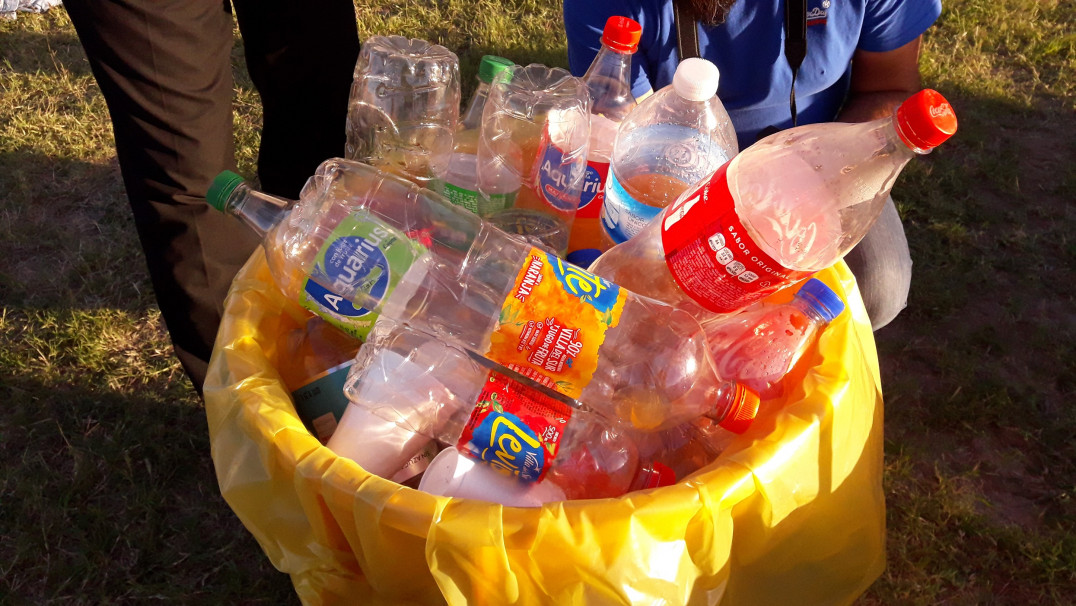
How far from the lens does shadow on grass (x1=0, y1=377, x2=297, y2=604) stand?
6.64 feet

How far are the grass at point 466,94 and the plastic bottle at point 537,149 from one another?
49.3 inches

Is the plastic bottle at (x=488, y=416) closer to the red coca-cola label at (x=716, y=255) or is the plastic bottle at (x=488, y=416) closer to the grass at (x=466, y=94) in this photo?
the red coca-cola label at (x=716, y=255)

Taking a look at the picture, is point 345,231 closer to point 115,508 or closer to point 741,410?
point 741,410

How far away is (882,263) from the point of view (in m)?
1.84

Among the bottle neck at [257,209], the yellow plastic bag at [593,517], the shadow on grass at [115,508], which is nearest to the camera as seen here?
the yellow plastic bag at [593,517]

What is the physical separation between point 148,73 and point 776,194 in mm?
1339

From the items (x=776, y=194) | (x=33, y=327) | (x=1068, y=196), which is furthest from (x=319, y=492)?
(x=1068, y=196)

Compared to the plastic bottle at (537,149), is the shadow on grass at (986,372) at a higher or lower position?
lower

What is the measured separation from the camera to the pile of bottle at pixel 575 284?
1134mm

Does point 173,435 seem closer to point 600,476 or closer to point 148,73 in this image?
point 148,73

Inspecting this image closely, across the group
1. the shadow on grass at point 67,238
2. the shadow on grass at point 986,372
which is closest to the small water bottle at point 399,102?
the shadow on grass at point 67,238

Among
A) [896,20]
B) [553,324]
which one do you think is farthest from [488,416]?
[896,20]

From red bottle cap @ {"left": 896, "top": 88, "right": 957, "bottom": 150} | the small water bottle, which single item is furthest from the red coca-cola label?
the small water bottle

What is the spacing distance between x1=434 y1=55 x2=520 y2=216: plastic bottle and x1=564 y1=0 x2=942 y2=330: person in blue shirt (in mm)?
360
